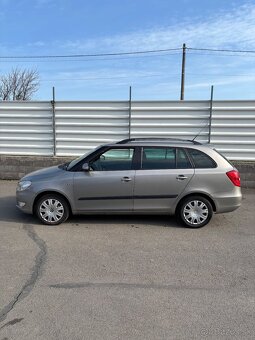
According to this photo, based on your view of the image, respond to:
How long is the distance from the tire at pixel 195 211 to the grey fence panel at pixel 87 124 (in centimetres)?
494

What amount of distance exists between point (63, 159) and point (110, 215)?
4242 millimetres

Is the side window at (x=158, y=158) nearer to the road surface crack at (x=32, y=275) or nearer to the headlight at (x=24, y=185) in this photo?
the headlight at (x=24, y=185)

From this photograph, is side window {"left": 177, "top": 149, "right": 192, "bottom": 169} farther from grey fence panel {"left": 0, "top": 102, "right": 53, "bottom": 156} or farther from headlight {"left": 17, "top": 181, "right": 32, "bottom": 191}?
grey fence panel {"left": 0, "top": 102, "right": 53, "bottom": 156}

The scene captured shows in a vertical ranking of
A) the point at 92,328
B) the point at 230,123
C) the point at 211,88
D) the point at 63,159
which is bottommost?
the point at 92,328

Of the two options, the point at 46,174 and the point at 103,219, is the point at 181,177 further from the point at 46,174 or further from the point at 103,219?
the point at 46,174

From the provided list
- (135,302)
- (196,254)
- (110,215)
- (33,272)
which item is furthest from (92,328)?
(110,215)

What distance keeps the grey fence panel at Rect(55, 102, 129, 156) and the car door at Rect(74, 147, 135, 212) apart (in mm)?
4583

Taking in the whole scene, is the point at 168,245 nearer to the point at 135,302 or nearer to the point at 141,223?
the point at 141,223

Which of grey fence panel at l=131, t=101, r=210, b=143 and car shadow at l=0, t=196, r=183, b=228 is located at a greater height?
grey fence panel at l=131, t=101, r=210, b=143

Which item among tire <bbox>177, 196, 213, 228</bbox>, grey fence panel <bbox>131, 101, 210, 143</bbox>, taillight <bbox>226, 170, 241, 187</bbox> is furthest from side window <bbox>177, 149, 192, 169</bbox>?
grey fence panel <bbox>131, 101, 210, 143</bbox>

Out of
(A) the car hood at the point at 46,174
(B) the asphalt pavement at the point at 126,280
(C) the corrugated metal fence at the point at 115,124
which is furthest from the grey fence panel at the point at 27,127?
(B) the asphalt pavement at the point at 126,280

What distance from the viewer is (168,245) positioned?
18.8 ft

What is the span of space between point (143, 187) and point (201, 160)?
1.16 m

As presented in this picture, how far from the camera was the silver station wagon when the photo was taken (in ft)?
21.8
